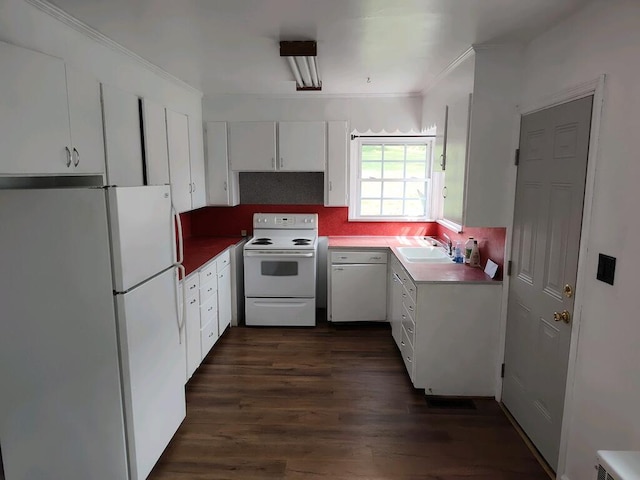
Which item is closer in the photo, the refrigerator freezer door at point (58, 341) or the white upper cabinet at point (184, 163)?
the refrigerator freezer door at point (58, 341)

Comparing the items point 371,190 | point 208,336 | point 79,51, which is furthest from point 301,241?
point 79,51

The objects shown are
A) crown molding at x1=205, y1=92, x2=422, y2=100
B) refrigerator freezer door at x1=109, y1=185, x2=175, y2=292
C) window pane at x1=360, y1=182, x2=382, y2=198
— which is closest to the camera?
refrigerator freezer door at x1=109, y1=185, x2=175, y2=292

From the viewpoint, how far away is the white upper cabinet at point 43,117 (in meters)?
1.74

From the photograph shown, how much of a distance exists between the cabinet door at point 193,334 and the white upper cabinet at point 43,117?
1.29 m

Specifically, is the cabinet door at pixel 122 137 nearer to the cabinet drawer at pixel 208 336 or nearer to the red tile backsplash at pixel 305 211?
the cabinet drawer at pixel 208 336

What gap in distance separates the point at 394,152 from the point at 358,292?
1649mm

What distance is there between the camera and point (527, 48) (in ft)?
8.62

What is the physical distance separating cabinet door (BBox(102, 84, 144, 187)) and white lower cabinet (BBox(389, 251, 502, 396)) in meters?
2.15

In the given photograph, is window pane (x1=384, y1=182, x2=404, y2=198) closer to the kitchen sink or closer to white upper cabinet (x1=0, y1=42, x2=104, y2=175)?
the kitchen sink

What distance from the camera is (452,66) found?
3.16 metres

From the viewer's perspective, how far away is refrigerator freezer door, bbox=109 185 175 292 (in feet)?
6.25

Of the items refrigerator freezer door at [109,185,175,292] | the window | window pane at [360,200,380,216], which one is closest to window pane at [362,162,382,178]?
the window

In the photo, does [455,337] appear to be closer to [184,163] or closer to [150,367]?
[150,367]

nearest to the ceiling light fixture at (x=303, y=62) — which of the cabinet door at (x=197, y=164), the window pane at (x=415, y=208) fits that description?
the cabinet door at (x=197, y=164)
